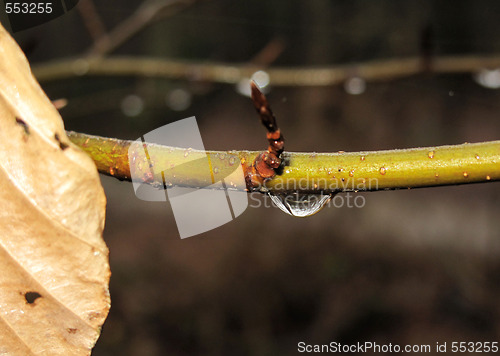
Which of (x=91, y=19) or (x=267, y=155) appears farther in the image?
(x=91, y=19)

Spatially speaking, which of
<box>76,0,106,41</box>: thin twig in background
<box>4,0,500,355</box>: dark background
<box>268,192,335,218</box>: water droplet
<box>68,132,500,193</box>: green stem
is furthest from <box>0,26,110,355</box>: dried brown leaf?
<box>4,0,500,355</box>: dark background

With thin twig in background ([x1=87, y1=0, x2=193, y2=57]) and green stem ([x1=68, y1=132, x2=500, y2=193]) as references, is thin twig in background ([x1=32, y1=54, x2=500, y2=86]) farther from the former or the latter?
green stem ([x1=68, y1=132, x2=500, y2=193])

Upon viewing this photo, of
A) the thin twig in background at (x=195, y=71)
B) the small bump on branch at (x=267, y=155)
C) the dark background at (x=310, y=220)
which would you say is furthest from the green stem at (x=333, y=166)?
the dark background at (x=310, y=220)

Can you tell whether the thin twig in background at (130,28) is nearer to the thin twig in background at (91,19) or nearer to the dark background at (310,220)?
the thin twig in background at (91,19)

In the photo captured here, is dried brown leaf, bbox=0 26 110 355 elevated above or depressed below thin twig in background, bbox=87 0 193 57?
below

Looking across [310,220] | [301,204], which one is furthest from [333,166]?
[310,220]

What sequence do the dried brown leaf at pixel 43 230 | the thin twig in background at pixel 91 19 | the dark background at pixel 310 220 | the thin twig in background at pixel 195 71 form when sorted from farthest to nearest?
the dark background at pixel 310 220, the thin twig in background at pixel 195 71, the thin twig in background at pixel 91 19, the dried brown leaf at pixel 43 230

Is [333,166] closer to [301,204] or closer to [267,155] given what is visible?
[267,155]
